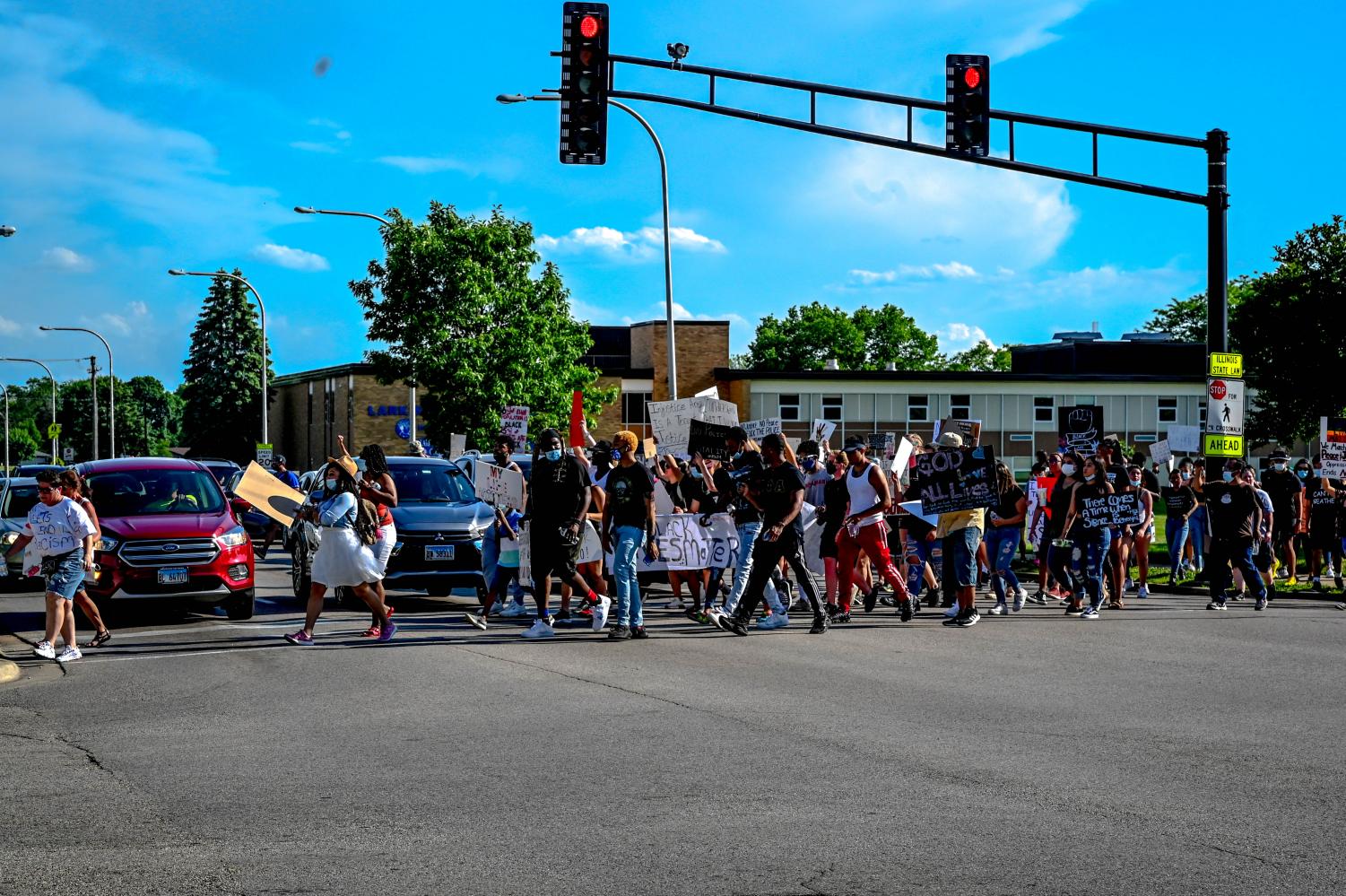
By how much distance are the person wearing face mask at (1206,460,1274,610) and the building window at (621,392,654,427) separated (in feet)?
190

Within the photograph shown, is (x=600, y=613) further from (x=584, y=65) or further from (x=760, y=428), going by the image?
(x=760, y=428)

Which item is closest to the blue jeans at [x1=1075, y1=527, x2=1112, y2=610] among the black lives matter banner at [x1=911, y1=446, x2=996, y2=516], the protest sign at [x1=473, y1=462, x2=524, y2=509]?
the black lives matter banner at [x1=911, y1=446, x2=996, y2=516]

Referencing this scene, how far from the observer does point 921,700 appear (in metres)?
10.1

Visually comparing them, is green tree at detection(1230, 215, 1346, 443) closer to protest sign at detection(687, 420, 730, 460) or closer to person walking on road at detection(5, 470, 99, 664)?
protest sign at detection(687, 420, 730, 460)

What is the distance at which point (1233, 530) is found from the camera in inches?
696

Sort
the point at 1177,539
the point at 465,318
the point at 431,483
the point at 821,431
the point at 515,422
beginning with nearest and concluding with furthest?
the point at 431,483 → the point at 1177,539 → the point at 821,431 → the point at 515,422 → the point at 465,318

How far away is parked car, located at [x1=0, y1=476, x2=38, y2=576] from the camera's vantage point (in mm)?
21078

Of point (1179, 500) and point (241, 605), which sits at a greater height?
point (1179, 500)

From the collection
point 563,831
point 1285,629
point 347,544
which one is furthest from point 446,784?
point 1285,629

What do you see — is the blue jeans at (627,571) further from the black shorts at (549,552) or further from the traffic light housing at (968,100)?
the traffic light housing at (968,100)

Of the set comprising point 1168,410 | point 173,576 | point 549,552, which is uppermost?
point 1168,410

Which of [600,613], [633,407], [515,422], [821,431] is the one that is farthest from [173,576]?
[633,407]

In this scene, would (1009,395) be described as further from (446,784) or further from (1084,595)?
(446,784)

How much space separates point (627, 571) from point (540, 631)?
1.01 meters
